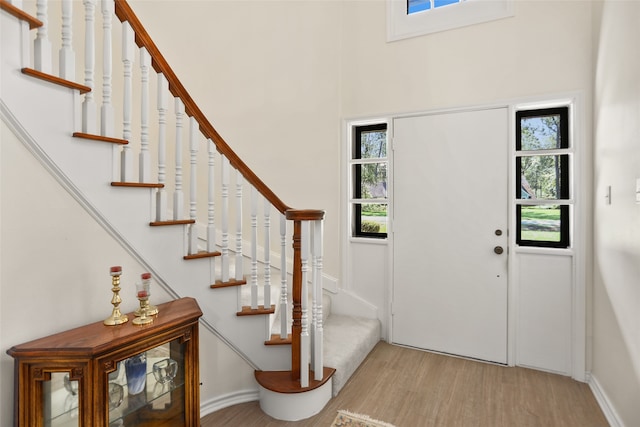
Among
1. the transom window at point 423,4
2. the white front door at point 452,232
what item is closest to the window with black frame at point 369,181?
the white front door at point 452,232

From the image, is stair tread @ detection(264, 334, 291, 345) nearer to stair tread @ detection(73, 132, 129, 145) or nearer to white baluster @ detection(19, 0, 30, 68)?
stair tread @ detection(73, 132, 129, 145)

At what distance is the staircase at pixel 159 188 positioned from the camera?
4.36 feet

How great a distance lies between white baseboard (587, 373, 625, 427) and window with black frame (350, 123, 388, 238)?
179 cm

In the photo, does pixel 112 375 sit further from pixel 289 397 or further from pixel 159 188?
pixel 289 397

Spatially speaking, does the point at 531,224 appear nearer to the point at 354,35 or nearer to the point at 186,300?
the point at 354,35

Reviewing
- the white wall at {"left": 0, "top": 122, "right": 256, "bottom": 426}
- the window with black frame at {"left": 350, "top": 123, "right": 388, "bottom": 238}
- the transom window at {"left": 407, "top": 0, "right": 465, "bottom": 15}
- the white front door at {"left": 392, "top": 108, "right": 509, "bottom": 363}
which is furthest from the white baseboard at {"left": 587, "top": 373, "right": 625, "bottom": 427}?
the transom window at {"left": 407, "top": 0, "right": 465, "bottom": 15}

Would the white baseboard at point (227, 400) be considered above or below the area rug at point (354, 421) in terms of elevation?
above

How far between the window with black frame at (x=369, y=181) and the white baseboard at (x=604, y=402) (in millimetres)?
1787

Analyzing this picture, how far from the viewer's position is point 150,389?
5.05ft

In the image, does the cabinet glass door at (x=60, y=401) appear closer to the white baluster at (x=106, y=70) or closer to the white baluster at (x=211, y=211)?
the white baluster at (x=211, y=211)

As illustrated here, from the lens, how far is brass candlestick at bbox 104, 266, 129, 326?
4.73ft

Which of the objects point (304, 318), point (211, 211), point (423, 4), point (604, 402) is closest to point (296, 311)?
point (304, 318)

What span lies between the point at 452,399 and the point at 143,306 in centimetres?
196

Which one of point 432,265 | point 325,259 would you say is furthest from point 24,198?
point 432,265
